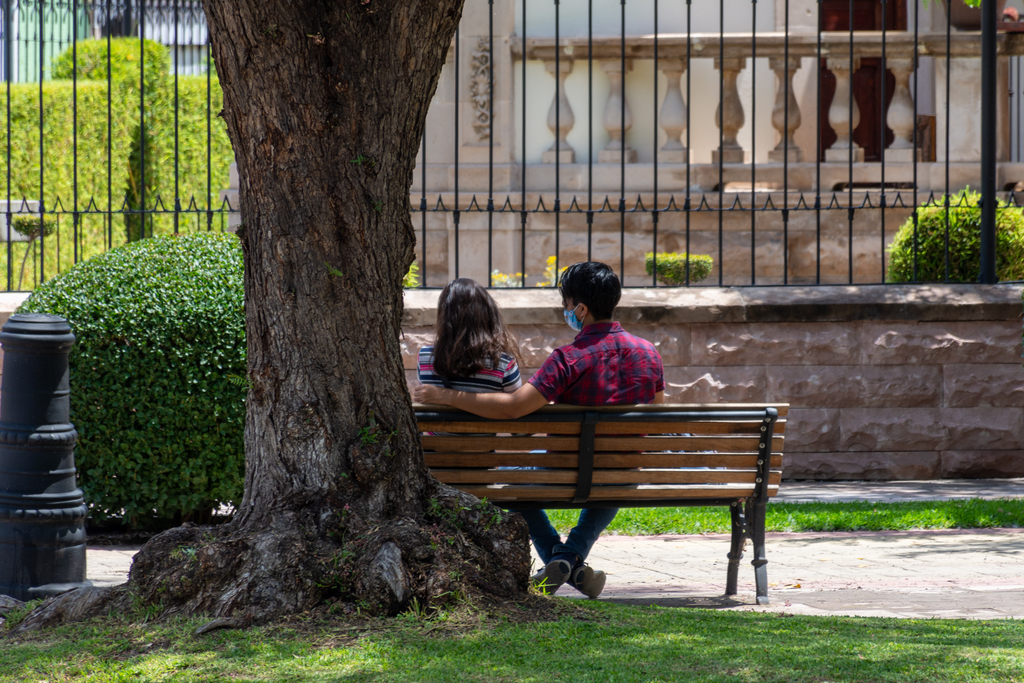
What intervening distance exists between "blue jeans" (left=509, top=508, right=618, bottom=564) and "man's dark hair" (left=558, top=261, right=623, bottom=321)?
2.73ft

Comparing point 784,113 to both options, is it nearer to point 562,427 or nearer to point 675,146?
point 675,146

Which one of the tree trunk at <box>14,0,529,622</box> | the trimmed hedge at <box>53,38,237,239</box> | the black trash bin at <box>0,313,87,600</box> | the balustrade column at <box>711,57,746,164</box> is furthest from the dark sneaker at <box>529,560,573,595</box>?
the trimmed hedge at <box>53,38,237,239</box>

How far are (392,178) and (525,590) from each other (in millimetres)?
1474

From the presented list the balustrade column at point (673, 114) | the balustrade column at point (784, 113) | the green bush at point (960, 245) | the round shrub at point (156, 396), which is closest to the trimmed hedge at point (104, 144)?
the balustrade column at point (673, 114)

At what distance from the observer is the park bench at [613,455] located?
173 inches

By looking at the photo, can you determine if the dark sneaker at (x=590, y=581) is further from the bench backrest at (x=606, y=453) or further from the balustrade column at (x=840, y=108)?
the balustrade column at (x=840, y=108)

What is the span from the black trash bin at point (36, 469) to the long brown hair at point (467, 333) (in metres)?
1.51

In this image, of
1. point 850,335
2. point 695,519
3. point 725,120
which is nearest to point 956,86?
point 725,120

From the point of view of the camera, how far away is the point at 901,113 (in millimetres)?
9859

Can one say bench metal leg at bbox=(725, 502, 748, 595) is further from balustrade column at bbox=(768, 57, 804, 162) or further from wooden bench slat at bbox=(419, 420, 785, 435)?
balustrade column at bbox=(768, 57, 804, 162)

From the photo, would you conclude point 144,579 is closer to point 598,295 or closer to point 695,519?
point 598,295

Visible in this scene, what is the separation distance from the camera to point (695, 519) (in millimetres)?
6395

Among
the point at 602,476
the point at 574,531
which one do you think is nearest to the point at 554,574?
the point at 574,531

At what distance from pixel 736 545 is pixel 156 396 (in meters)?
2.85
